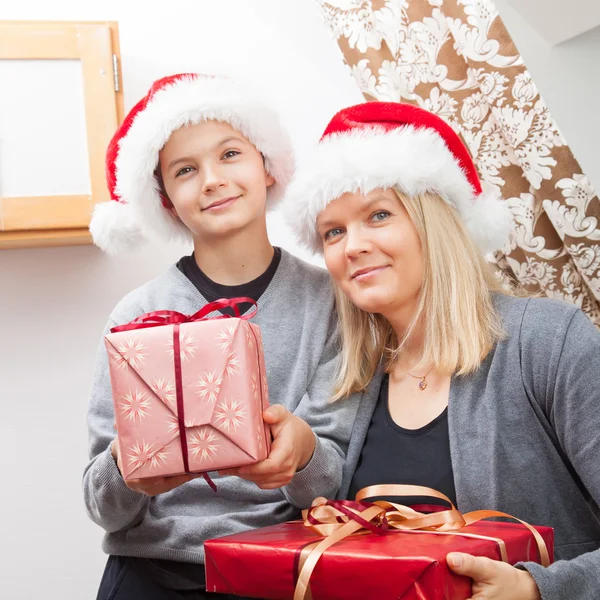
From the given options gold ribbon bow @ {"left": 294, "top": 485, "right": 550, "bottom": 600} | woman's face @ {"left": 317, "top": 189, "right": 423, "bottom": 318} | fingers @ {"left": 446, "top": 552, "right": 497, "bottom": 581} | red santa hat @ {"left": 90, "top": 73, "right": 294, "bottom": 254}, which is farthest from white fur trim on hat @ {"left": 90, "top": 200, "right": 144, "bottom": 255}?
fingers @ {"left": 446, "top": 552, "right": 497, "bottom": 581}

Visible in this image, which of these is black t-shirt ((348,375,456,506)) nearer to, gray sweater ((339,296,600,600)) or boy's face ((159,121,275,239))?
gray sweater ((339,296,600,600))

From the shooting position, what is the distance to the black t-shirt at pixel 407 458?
4.15ft

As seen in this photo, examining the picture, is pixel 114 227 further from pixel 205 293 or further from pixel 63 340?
pixel 63 340

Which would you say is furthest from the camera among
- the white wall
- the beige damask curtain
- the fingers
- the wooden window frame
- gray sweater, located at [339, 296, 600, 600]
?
the white wall

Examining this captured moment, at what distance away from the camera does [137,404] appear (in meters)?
1.05

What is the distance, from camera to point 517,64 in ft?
4.89

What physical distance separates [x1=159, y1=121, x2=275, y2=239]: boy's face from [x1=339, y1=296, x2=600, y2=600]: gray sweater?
0.53m

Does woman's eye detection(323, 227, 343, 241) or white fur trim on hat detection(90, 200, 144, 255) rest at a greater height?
white fur trim on hat detection(90, 200, 144, 255)

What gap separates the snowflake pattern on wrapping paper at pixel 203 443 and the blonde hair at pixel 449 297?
408mm

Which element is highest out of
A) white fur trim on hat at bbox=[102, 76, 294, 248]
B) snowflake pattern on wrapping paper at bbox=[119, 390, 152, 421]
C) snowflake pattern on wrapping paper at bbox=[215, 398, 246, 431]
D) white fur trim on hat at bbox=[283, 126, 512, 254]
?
white fur trim on hat at bbox=[102, 76, 294, 248]

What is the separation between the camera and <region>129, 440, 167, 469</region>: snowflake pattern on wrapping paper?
1.04 metres

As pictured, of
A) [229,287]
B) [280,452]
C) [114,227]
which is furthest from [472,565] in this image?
[114,227]

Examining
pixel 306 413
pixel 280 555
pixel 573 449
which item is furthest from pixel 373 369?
pixel 280 555

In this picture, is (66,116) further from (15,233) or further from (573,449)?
(573,449)
